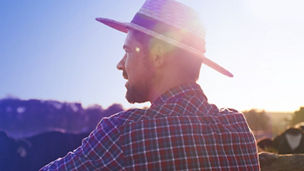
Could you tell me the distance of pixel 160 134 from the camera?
1858 mm

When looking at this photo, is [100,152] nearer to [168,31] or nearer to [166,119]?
[166,119]

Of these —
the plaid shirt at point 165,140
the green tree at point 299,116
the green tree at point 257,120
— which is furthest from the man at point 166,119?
the green tree at point 257,120

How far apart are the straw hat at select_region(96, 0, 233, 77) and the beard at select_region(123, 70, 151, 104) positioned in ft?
0.86

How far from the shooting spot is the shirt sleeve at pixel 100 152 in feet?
5.90

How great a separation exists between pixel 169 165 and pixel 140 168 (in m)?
0.13

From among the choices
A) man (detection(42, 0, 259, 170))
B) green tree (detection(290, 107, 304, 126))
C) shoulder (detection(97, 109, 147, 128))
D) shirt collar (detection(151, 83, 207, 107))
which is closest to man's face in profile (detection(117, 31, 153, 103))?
man (detection(42, 0, 259, 170))

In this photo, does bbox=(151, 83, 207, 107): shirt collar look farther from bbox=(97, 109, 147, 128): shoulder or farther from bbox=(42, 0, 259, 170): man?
bbox=(97, 109, 147, 128): shoulder

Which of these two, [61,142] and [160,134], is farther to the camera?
[61,142]

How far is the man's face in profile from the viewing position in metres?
2.07

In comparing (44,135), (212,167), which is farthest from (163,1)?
(44,135)

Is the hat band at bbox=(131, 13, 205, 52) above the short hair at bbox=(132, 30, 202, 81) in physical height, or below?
above

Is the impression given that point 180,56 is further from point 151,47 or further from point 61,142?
point 61,142

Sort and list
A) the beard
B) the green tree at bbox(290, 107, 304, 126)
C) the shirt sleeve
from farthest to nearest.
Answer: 1. the green tree at bbox(290, 107, 304, 126)
2. the beard
3. the shirt sleeve

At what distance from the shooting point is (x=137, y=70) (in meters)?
2.11
